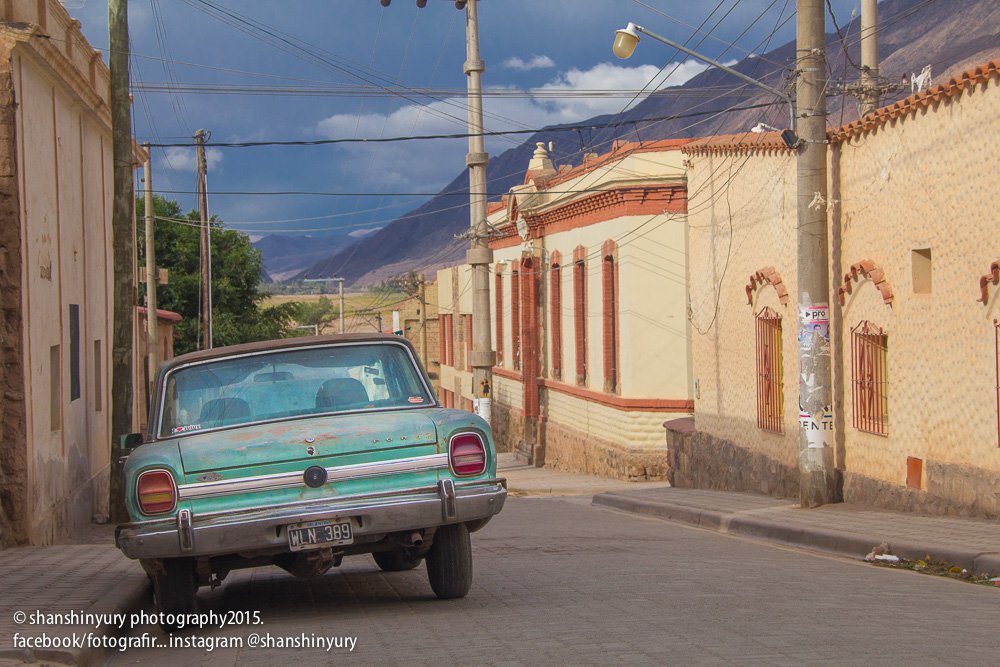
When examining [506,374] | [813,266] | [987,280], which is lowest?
[506,374]

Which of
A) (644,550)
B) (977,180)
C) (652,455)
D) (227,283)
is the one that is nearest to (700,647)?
(644,550)

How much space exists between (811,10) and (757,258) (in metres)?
5.35

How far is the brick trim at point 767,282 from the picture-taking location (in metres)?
18.2

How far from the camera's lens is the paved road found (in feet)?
20.8

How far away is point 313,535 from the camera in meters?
7.42

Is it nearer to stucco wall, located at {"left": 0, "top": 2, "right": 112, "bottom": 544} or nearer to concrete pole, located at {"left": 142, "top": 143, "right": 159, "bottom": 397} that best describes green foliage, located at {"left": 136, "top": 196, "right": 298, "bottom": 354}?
concrete pole, located at {"left": 142, "top": 143, "right": 159, "bottom": 397}

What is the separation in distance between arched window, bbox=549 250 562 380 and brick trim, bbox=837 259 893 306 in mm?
18734

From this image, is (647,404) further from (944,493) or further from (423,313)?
(423,313)

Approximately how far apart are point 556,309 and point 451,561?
27.4m

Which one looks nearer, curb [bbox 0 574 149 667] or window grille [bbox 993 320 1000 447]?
curb [bbox 0 574 149 667]

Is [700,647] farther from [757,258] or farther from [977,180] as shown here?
[757,258]

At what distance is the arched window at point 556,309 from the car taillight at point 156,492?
90.6 feet

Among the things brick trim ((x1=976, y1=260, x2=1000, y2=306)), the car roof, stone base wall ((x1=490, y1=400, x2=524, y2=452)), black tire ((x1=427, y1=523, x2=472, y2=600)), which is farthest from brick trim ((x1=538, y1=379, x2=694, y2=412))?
black tire ((x1=427, y1=523, x2=472, y2=600))

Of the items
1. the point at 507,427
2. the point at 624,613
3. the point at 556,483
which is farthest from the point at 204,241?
the point at 624,613
